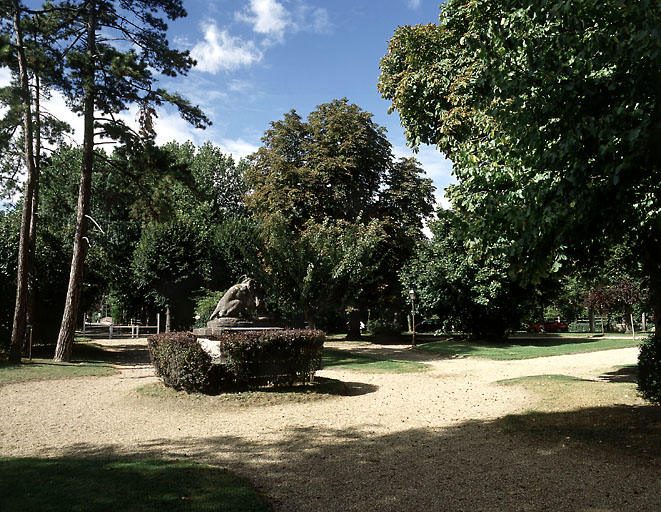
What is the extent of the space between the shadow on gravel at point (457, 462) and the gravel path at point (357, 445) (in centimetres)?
2

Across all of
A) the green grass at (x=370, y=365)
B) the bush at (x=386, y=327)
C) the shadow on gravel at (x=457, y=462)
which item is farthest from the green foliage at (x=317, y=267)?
the shadow on gravel at (x=457, y=462)

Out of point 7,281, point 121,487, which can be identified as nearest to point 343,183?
point 7,281

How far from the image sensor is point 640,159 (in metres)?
4.82

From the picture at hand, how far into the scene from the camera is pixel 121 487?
452 centimetres

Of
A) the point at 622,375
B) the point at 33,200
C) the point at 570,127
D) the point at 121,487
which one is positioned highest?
the point at 33,200

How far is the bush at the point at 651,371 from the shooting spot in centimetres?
775

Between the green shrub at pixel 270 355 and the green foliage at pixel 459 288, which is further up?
the green foliage at pixel 459 288

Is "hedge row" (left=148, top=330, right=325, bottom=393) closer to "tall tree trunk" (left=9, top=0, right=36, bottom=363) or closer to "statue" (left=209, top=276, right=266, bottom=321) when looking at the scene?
"statue" (left=209, top=276, right=266, bottom=321)

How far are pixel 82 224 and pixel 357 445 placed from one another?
1433 centimetres

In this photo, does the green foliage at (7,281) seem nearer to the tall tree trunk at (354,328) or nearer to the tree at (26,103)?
the tree at (26,103)

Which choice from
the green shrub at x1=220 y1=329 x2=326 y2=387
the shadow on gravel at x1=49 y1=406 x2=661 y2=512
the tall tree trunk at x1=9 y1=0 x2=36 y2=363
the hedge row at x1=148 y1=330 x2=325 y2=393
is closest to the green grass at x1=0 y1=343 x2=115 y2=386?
the tall tree trunk at x1=9 y1=0 x2=36 y2=363

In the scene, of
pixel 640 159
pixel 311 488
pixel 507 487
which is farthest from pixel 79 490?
pixel 640 159

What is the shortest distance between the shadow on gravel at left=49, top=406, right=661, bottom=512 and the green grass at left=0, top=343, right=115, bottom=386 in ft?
26.7

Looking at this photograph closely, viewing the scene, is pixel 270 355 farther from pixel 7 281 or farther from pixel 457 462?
pixel 7 281
